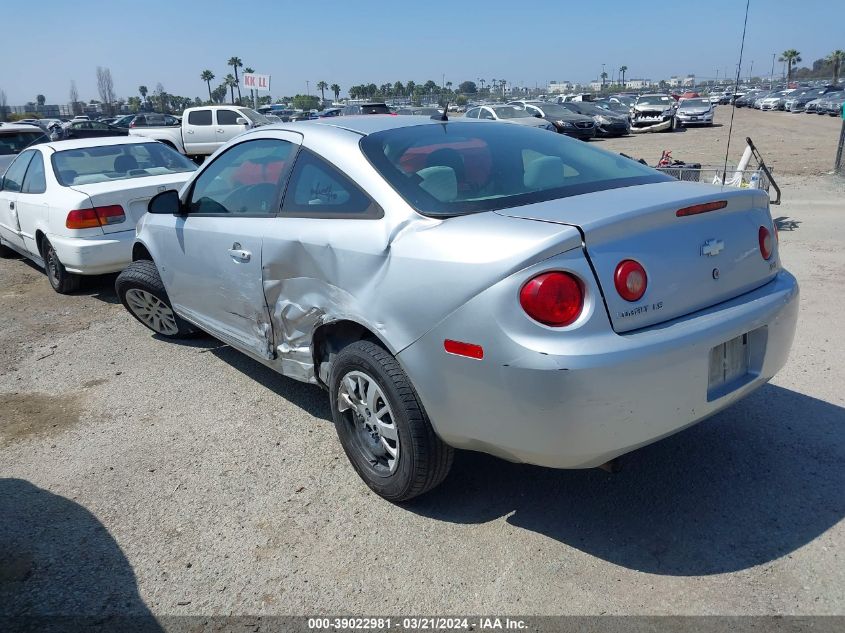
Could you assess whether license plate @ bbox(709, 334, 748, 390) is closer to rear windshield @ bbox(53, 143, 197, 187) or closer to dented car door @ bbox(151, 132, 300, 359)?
dented car door @ bbox(151, 132, 300, 359)

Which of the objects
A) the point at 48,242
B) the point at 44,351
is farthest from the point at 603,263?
the point at 48,242

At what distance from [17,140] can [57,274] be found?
7945mm

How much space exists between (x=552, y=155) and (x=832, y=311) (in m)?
3.24

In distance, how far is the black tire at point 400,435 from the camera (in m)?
2.74

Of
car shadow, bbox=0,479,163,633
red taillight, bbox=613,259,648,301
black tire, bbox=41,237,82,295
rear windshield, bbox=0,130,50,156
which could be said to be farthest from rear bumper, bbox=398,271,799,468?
rear windshield, bbox=0,130,50,156

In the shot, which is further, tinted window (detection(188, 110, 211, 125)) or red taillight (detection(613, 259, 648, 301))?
tinted window (detection(188, 110, 211, 125))

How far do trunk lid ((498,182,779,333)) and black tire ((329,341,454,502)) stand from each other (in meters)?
0.81

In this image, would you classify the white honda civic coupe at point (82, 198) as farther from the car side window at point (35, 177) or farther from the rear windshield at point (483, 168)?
the rear windshield at point (483, 168)

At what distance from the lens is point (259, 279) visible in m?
3.62

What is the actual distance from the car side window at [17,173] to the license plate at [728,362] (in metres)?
7.76

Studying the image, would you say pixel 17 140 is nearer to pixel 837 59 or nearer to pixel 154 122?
pixel 154 122

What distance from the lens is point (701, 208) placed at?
267 centimetres

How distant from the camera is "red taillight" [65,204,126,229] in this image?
6.35m

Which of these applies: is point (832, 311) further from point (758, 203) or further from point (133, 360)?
point (133, 360)
